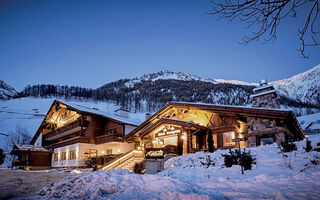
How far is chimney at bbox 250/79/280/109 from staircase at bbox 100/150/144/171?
507 inches

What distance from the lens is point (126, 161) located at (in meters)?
19.0

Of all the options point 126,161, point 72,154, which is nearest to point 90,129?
point 72,154

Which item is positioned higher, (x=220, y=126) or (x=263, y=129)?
(x=220, y=126)

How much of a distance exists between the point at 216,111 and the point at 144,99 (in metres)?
118

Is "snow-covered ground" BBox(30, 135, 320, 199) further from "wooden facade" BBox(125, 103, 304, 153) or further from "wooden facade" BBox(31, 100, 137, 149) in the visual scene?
"wooden facade" BBox(31, 100, 137, 149)

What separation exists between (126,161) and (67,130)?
693 inches

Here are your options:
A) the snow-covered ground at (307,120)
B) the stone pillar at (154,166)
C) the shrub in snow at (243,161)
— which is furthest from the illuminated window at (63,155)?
the snow-covered ground at (307,120)

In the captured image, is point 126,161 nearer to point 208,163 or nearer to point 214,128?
point 214,128

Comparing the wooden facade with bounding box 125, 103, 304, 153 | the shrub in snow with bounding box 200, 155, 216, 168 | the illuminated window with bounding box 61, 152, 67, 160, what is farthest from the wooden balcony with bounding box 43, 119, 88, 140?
the shrub in snow with bounding box 200, 155, 216, 168

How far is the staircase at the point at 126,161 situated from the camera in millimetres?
18641

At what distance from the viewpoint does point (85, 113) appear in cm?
2911

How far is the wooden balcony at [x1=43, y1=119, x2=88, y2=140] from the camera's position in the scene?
30.0m

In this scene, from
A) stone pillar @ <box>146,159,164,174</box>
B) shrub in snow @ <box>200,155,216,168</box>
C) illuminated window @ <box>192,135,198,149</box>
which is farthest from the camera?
illuminated window @ <box>192,135,198,149</box>

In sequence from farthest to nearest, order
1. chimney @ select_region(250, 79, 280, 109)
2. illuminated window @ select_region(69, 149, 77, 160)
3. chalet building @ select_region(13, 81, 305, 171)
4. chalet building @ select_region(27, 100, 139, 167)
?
illuminated window @ select_region(69, 149, 77, 160) → chalet building @ select_region(27, 100, 139, 167) → chimney @ select_region(250, 79, 280, 109) → chalet building @ select_region(13, 81, 305, 171)
